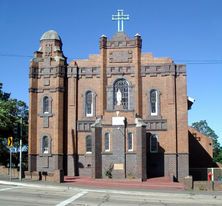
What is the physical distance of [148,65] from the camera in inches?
1769

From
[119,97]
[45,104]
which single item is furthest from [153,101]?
[45,104]

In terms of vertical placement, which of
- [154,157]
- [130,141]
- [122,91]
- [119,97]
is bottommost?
[154,157]

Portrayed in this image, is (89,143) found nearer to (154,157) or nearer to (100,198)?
(154,157)

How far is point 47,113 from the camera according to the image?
149 ft

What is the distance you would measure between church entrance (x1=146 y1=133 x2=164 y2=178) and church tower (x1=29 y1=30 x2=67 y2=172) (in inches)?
340

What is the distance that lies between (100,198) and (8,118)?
29.1 meters

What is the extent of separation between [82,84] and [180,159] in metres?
12.5

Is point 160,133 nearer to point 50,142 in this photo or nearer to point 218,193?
point 50,142

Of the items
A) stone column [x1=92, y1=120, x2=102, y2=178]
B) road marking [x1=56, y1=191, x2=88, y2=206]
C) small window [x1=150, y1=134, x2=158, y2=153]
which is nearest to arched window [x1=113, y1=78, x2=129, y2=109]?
small window [x1=150, y1=134, x2=158, y2=153]

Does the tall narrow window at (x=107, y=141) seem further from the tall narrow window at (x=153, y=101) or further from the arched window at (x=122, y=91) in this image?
the tall narrow window at (x=153, y=101)

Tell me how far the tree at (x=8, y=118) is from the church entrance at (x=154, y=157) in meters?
13.1

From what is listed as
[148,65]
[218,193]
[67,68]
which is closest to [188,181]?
[218,193]

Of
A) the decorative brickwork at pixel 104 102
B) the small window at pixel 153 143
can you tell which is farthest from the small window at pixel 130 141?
the small window at pixel 153 143

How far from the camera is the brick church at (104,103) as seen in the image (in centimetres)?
4362
